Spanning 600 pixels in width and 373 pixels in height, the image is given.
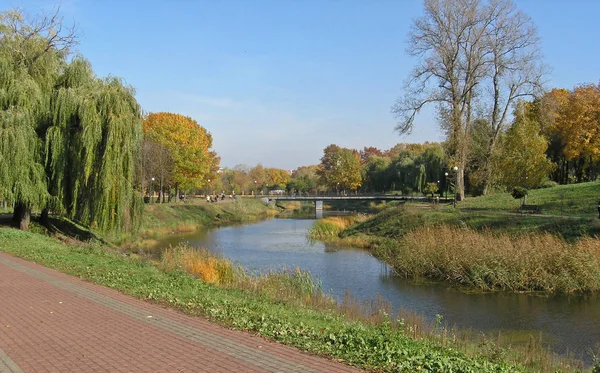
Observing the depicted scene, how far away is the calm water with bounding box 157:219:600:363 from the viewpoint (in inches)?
510

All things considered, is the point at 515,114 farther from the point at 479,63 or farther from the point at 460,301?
the point at 460,301

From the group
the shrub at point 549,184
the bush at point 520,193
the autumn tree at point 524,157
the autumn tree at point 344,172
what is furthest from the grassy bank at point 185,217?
the shrub at point 549,184

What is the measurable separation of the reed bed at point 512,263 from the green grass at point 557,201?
22.4 feet

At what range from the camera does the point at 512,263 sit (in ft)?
59.6

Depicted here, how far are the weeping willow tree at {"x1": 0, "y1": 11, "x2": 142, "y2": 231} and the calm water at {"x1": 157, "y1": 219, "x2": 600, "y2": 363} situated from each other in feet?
24.6

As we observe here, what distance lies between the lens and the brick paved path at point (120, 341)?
6.07 metres

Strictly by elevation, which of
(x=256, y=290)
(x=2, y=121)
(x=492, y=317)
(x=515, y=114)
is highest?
(x=515, y=114)

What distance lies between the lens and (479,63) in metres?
34.2

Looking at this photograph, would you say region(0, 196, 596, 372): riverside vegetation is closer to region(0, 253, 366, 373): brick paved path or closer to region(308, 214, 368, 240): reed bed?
region(0, 253, 366, 373): brick paved path

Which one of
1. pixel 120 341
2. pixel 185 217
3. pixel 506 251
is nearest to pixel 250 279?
pixel 120 341

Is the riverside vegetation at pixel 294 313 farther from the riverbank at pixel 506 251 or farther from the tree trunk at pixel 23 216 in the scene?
the riverbank at pixel 506 251

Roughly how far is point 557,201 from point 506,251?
43.0 feet

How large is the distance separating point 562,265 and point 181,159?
43169 millimetres

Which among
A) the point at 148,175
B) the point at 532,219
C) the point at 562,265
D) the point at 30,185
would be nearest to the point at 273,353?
the point at 562,265
